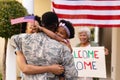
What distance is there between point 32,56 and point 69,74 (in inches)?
16.0

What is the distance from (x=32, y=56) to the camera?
379 cm

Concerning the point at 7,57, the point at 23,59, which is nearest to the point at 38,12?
the point at 7,57

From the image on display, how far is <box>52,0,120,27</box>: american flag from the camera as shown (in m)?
5.24

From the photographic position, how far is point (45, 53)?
3758mm

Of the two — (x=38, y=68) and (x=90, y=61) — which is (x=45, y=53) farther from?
(x=90, y=61)

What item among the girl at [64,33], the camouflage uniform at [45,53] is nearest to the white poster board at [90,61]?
the girl at [64,33]

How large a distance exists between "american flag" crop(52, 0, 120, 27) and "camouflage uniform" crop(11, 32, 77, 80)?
1.47 meters

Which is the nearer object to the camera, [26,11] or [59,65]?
[59,65]

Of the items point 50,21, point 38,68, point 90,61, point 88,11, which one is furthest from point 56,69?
point 90,61

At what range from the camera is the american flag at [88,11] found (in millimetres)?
5238

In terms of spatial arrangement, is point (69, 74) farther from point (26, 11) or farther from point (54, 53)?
point (26, 11)

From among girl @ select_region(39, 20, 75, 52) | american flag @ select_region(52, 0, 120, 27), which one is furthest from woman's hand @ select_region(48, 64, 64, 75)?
american flag @ select_region(52, 0, 120, 27)

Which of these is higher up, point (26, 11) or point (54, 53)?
point (26, 11)

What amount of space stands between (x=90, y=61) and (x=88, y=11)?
1268mm
